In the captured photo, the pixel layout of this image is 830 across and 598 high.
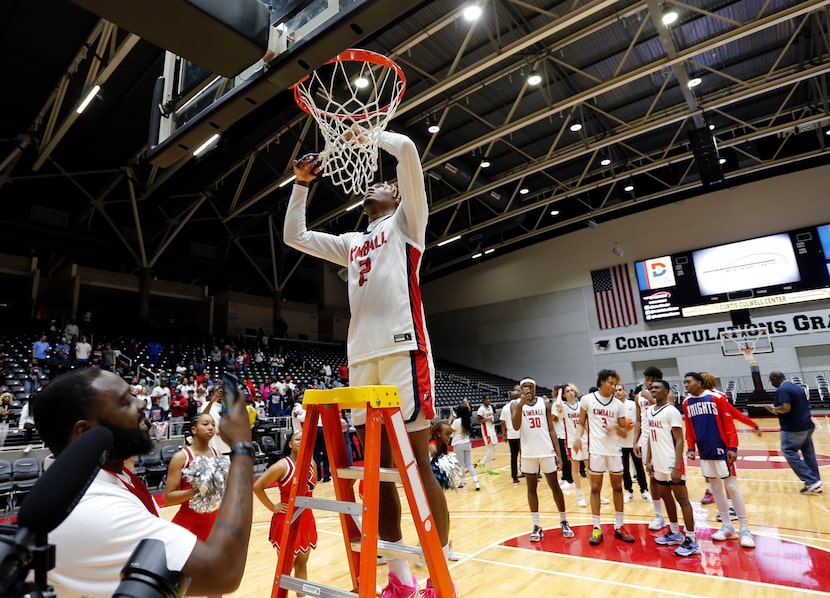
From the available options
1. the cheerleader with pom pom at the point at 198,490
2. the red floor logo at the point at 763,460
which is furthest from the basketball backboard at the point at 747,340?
the cheerleader with pom pom at the point at 198,490

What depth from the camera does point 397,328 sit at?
2344 millimetres

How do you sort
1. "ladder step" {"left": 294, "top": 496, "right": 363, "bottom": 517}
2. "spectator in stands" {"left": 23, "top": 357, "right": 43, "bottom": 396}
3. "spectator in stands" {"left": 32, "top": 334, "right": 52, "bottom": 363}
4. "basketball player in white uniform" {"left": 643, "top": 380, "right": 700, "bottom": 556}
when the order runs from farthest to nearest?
"spectator in stands" {"left": 32, "top": 334, "right": 52, "bottom": 363}
"spectator in stands" {"left": 23, "top": 357, "right": 43, "bottom": 396}
"basketball player in white uniform" {"left": 643, "top": 380, "right": 700, "bottom": 556}
"ladder step" {"left": 294, "top": 496, "right": 363, "bottom": 517}

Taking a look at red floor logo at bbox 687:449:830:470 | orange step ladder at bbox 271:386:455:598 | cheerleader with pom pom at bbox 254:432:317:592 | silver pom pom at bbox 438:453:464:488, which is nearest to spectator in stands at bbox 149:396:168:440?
silver pom pom at bbox 438:453:464:488

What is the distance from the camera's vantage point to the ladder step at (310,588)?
1842 millimetres

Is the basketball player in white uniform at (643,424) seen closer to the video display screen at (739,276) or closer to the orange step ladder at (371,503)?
the orange step ladder at (371,503)

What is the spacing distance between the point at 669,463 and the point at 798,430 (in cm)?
355

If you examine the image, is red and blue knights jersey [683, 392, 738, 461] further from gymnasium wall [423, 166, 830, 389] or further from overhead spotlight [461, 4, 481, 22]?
gymnasium wall [423, 166, 830, 389]

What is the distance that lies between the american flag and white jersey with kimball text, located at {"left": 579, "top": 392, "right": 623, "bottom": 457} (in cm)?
1793

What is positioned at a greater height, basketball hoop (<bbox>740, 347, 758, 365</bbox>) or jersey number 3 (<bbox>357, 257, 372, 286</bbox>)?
basketball hoop (<bbox>740, 347, 758, 365</bbox>)

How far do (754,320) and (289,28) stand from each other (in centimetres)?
2221

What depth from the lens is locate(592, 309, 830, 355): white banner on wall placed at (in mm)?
18344

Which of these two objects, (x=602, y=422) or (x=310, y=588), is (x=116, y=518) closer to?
(x=310, y=588)

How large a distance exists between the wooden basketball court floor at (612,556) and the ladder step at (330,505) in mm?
2359

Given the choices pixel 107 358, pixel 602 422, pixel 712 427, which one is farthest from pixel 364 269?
pixel 107 358
